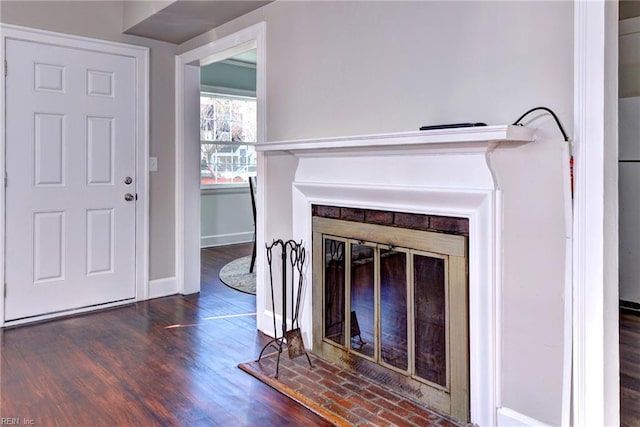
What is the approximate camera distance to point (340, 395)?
2.17 m

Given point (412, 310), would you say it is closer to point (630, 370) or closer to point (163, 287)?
point (630, 370)

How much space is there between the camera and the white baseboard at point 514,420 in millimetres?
1789

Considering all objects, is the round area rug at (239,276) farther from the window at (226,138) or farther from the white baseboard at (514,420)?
the white baseboard at (514,420)

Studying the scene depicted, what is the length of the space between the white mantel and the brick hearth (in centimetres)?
27

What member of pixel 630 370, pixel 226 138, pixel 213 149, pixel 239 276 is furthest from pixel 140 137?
pixel 630 370

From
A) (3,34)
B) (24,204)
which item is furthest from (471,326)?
(3,34)

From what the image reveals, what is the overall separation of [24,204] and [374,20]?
2618 millimetres

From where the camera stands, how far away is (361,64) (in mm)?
2406

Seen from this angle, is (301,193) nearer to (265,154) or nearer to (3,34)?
(265,154)

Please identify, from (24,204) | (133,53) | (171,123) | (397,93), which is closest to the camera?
(397,93)

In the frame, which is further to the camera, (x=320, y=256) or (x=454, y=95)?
(x=320, y=256)

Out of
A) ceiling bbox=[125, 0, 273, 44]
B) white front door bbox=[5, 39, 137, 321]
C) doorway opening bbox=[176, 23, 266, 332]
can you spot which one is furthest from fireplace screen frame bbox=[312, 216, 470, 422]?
white front door bbox=[5, 39, 137, 321]

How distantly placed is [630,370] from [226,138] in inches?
204

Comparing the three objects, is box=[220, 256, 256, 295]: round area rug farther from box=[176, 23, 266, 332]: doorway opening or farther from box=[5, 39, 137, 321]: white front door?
box=[5, 39, 137, 321]: white front door
